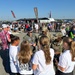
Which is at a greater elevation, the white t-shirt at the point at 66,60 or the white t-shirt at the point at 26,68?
the white t-shirt at the point at 66,60

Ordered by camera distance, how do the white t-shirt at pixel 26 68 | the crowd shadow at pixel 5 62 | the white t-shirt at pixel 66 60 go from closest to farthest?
the white t-shirt at pixel 66 60 < the white t-shirt at pixel 26 68 < the crowd shadow at pixel 5 62

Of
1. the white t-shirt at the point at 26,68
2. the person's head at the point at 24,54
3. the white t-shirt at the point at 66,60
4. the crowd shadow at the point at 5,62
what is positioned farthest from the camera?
the crowd shadow at the point at 5,62

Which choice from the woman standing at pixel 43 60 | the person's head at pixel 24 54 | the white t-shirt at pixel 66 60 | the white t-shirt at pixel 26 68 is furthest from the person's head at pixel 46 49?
the white t-shirt at pixel 26 68

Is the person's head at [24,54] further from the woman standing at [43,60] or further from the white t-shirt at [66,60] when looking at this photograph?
the white t-shirt at [66,60]

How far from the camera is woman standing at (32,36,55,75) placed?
3722 mm

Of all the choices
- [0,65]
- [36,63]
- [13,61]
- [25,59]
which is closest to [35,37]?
[0,65]

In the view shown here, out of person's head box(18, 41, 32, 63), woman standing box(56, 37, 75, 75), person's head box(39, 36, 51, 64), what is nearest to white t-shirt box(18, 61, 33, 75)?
person's head box(18, 41, 32, 63)

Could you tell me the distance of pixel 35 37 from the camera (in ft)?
27.5

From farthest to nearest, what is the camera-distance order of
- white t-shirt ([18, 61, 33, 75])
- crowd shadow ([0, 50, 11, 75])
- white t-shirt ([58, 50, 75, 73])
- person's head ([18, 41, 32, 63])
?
crowd shadow ([0, 50, 11, 75]) → white t-shirt ([18, 61, 33, 75]) → person's head ([18, 41, 32, 63]) → white t-shirt ([58, 50, 75, 73])

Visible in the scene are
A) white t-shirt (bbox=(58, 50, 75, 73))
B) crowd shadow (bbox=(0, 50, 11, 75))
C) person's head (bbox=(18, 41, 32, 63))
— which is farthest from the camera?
crowd shadow (bbox=(0, 50, 11, 75))

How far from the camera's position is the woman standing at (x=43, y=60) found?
12.2 ft

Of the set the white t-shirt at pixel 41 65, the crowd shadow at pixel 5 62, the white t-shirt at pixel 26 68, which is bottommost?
the crowd shadow at pixel 5 62

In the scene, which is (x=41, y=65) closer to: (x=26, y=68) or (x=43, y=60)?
(x=43, y=60)

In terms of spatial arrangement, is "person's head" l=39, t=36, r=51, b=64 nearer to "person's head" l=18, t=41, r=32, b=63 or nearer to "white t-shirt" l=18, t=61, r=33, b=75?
"person's head" l=18, t=41, r=32, b=63
